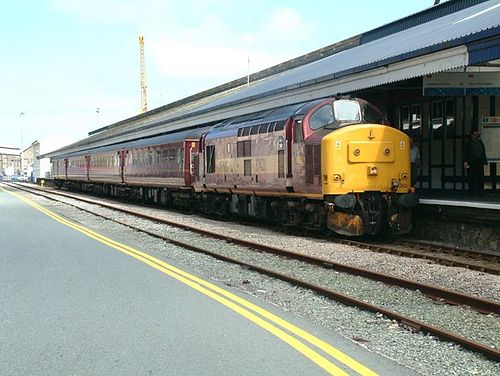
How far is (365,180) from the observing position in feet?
40.7

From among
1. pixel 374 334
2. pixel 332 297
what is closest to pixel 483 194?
pixel 332 297

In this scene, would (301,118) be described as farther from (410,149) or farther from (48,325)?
(48,325)

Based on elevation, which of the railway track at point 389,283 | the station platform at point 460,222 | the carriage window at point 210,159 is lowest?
the railway track at point 389,283

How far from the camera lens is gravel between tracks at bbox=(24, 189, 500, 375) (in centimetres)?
490

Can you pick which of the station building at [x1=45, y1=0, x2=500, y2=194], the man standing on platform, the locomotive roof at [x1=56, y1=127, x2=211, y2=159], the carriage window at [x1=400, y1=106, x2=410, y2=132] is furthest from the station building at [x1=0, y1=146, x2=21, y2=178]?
the man standing on platform

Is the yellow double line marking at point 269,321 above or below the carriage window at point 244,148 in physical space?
below

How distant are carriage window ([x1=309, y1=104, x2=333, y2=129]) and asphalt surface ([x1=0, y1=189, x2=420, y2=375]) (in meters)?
5.51

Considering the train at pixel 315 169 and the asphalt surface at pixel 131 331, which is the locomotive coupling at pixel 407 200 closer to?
the train at pixel 315 169

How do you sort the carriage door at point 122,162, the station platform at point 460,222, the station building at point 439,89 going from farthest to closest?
the carriage door at point 122,162, the station building at point 439,89, the station platform at point 460,222

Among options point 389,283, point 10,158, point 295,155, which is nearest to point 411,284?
point 389,283

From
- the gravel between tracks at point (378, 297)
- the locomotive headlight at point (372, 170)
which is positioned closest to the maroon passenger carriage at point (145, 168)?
the gravel between tracks at point (378, 297)

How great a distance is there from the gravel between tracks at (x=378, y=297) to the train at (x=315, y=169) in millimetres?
989

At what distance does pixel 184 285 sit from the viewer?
794 centimetres

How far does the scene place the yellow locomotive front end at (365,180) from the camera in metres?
12.2
